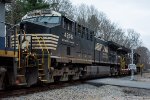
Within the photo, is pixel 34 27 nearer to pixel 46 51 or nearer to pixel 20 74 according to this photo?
pixel 46 51

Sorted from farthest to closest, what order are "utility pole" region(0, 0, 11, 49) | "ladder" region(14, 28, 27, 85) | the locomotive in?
"ladder" region(14, 28, 27, 85) → the locomotive → "utility pole" region(0, 0, 11, 49)

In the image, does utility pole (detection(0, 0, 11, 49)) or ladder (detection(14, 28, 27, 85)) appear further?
ladder (detection(14, 28, 27, 85))

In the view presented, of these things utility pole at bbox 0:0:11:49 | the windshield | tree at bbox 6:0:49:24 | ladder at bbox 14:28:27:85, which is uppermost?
tree at bbox 6:0:49:24

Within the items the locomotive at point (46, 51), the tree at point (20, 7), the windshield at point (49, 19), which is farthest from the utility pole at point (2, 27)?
the tree at point (20, 7)

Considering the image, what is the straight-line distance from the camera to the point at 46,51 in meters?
16.1

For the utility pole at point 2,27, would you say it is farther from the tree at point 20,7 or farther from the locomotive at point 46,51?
the tree at point 20,7

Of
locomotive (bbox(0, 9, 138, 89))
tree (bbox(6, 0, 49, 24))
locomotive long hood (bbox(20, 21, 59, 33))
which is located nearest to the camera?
locomotive (bbox(0, 9, 138, 89))

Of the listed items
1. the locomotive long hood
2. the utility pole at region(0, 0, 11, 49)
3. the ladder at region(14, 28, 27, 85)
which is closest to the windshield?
the locomotive long hood

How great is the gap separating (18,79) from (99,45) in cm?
1486

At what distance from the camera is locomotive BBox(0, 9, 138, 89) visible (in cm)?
1241

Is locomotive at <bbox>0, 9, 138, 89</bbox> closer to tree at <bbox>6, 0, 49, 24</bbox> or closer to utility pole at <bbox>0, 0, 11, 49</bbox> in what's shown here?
utility pole at <bbox>0, 0, 11, 49</bbox>

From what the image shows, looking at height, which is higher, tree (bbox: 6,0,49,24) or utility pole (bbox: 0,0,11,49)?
tree (bbox: 6,0,49,24)

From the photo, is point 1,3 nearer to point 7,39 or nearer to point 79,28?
point 7,39

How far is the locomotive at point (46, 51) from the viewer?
12414 millimetres
